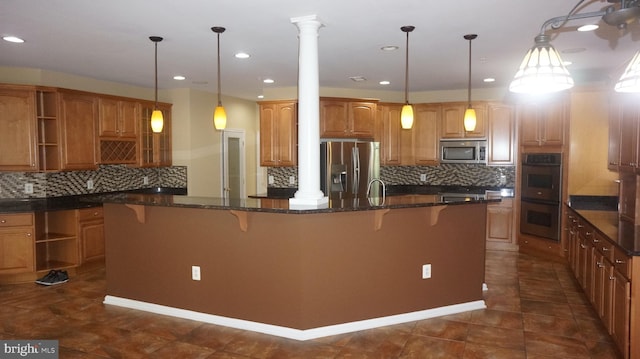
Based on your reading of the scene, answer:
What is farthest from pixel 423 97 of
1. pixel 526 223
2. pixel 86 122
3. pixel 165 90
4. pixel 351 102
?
pixel 86 122

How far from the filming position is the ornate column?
3.52 metres

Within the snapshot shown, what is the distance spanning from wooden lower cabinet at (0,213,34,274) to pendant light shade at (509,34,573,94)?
5181 millimetres

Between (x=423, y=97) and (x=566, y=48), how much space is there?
9.61ft

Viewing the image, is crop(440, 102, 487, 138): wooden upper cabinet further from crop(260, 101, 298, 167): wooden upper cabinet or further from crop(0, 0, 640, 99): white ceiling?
crop(260, 101, 298, 167): wooden upper cabinet

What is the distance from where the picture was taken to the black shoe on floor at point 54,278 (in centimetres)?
500

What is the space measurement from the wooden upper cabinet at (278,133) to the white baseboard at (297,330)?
311 centimetres

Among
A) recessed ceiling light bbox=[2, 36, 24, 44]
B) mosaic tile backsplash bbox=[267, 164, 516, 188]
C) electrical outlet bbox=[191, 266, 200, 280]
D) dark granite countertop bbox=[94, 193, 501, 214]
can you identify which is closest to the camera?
dark granite countertop bbox=[94, 193, 501, 214]

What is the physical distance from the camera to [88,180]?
6.18 metres

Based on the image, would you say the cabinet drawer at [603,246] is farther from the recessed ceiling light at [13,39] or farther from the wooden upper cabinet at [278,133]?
the recessed ceiling light at [13,39]

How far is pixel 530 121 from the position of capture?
6160 millimetres

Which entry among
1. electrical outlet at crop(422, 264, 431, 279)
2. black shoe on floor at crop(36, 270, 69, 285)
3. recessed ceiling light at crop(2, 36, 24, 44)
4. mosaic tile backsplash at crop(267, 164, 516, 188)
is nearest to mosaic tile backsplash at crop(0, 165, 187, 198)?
black shoe on floor at crop(36, 270, 69, 285)

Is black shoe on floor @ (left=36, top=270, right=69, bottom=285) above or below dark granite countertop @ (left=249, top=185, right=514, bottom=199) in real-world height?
below

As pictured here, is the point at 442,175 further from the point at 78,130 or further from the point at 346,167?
the point at 78,130

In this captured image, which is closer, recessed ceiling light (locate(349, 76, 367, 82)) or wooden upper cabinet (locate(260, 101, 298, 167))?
recessed ceiling light (locate(349, 76, 367, 82))
